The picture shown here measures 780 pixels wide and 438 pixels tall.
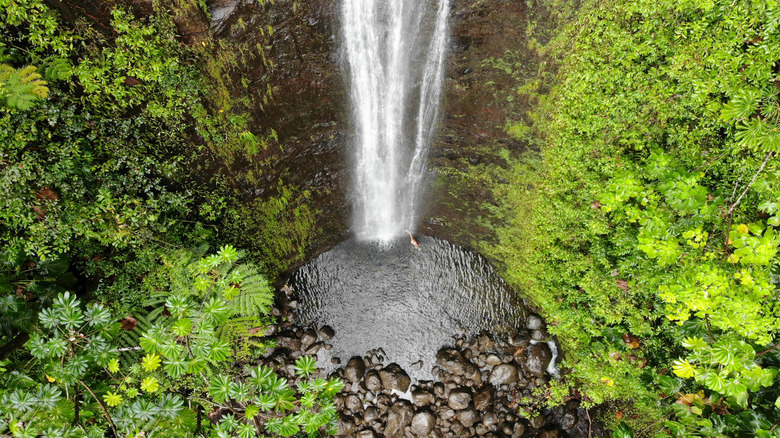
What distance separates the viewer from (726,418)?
2.79 metres

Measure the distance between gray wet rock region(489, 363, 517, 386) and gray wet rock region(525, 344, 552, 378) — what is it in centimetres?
32

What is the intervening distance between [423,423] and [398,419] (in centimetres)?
46

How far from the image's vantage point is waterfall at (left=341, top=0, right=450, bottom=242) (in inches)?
178

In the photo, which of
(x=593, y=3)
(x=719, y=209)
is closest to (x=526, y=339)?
(x=719, y=209)

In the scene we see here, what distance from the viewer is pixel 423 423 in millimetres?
6211

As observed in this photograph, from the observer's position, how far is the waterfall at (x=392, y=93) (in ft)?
14.8

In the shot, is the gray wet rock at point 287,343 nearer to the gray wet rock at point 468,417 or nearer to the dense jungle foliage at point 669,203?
the gray wet rock at point 468,417

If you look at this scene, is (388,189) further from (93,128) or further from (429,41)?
(93,128)

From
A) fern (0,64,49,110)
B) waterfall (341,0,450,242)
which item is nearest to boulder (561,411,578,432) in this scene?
waterfall (341,0,450,242)

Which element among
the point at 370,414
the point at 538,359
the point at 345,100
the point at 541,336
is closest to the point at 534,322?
the point at 541,336

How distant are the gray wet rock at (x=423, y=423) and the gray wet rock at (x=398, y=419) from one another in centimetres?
12

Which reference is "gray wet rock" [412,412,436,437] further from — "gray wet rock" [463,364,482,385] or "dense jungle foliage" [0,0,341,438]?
"dense jungle foliage" [0,0,341,438]

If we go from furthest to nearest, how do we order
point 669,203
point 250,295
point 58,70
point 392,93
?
point 392,93 → point 250,295 → point 58,70 → point 669,203

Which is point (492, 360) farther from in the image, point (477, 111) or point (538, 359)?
point (477, 111)
